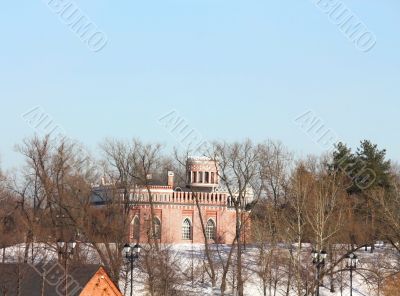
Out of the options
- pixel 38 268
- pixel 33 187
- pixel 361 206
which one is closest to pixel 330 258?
pixel 361 206

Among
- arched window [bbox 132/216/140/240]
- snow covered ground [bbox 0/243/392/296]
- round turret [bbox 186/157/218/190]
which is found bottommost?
snow covered ground [bbox 0/243/392/296]

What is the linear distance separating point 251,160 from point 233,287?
46.5ft

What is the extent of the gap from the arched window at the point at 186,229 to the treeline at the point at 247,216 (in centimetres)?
518

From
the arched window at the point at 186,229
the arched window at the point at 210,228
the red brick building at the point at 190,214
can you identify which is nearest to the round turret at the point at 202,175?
the red brick building at the point at 190,214

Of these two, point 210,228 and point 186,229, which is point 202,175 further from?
point 186,229

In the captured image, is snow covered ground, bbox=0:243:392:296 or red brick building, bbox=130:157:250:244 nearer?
snow covered ground, bbox=0:243:392:296

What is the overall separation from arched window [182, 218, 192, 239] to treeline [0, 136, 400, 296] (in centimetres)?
518

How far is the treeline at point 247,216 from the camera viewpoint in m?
53.4

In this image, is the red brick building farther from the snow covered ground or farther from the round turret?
the snow covered ground

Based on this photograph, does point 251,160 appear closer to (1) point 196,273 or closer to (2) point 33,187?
(1) point 196,273

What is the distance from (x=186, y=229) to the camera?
7738cm

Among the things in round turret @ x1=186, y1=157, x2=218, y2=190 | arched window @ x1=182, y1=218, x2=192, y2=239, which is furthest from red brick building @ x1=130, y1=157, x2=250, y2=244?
round turret @ x1=186, y1=157, x2=218, y2=190

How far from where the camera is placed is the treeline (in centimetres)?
5344

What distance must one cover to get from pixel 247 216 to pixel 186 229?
42.8 feet
